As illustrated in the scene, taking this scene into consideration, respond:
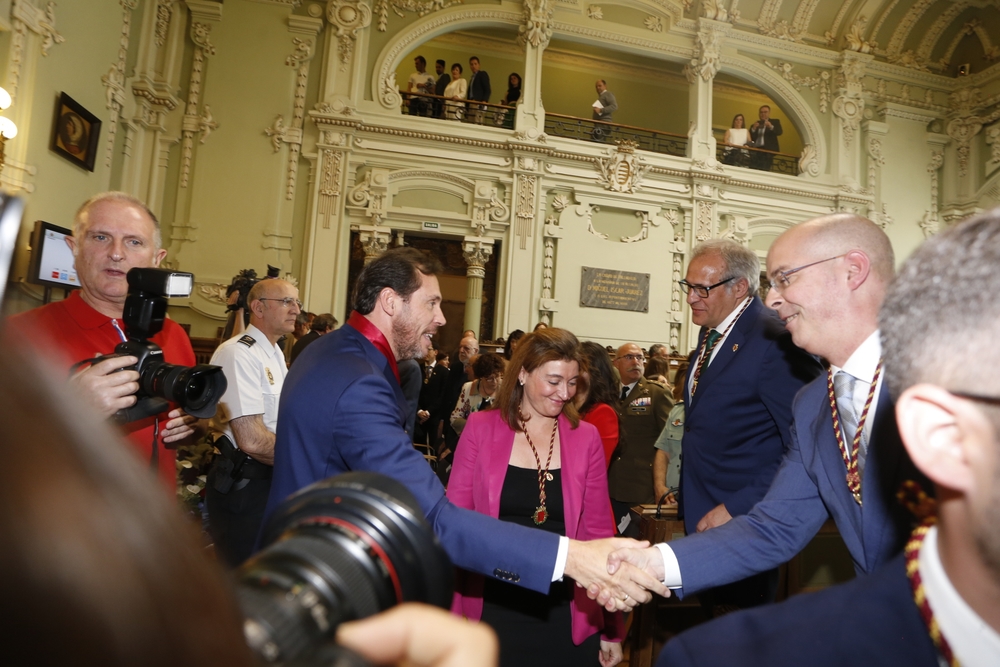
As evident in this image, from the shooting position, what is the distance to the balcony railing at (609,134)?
11883 mm

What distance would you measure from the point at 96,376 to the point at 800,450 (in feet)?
6.32

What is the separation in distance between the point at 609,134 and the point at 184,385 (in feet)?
38.3

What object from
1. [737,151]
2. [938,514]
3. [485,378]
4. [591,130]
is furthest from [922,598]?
[737,151]

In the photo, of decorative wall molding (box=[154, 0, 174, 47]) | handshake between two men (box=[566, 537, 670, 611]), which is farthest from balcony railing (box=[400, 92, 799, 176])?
handshake between two men (box=[566, 537, 670, 611])

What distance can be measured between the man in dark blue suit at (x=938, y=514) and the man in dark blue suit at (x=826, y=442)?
727 millimetres

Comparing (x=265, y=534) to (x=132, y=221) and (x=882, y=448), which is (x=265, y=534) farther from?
(x=132, y=221)

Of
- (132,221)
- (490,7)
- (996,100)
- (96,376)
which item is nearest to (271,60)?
(490,7)

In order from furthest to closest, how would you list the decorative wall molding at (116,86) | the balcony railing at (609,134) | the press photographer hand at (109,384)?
the balcony railing at (609,134) < the decorative wall molding at (116,86) < the press photographer hand at (109,384)

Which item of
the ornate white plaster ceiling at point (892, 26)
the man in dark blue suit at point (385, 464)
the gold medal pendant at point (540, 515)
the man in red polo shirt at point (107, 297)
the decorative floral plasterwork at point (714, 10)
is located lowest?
the gold medal pendant at point (540, 515)

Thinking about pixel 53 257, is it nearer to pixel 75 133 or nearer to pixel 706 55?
pixel 75 133

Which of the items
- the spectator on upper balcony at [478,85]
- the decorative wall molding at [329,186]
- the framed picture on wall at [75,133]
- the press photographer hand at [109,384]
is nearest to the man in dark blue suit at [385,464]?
the press photographer hand at [109,384]

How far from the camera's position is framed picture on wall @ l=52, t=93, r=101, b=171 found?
22.3 ft

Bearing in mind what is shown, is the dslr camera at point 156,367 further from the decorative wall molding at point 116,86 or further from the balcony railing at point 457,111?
the balcony railing at point 457,111

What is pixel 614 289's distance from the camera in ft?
37.9
